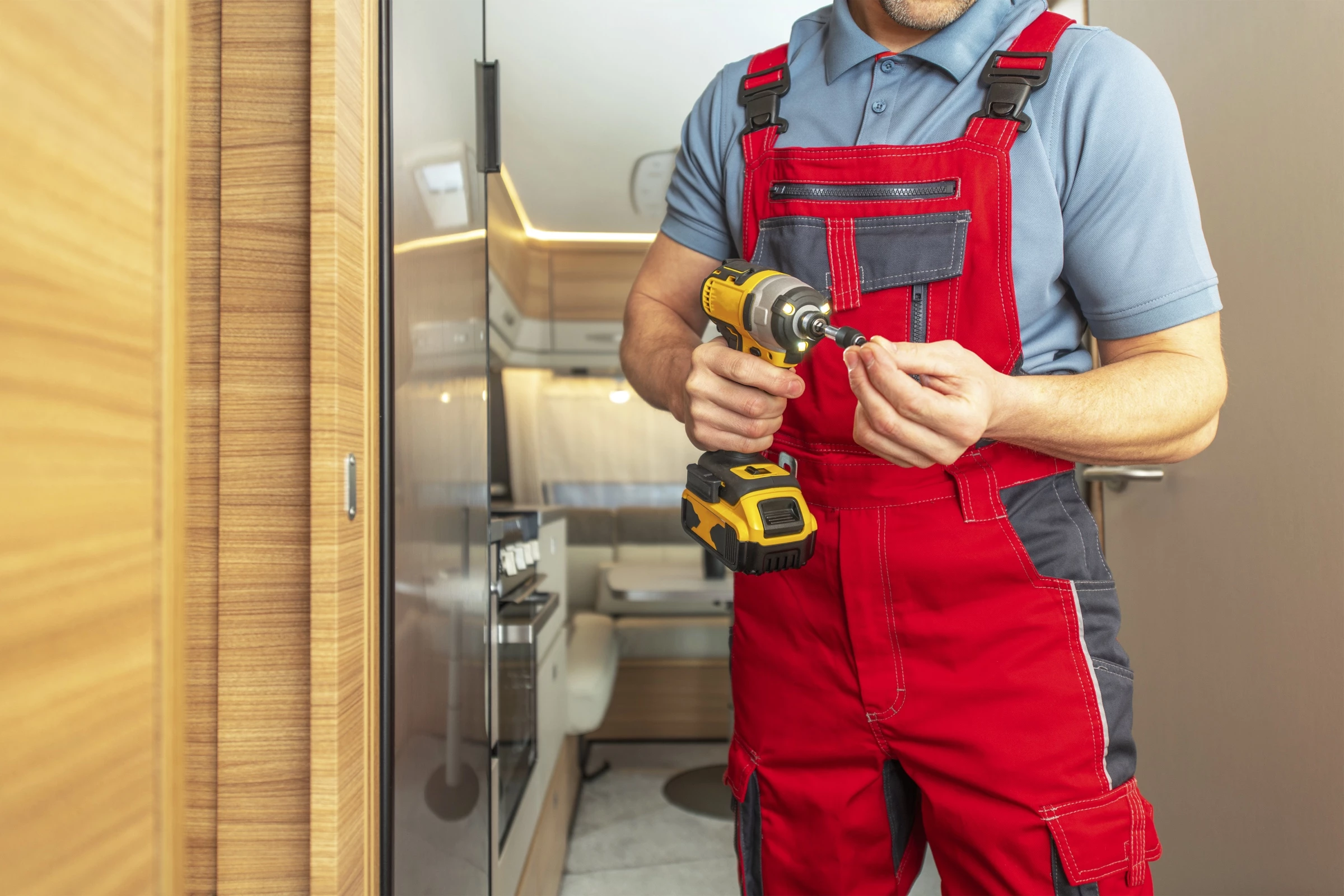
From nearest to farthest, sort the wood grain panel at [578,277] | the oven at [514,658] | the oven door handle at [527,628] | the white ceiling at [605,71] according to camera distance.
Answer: the oven at [514,658] → the oven door handle at [527,628] → the white ceiling at [605,71] → the wood grain panel at [578,277]

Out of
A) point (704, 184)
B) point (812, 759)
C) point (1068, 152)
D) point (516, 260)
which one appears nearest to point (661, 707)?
point (516, 260)

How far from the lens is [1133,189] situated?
870 mm

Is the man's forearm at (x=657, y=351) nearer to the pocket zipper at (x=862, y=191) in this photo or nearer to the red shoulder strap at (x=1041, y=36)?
the pocket zipper at (x=862, y=191)

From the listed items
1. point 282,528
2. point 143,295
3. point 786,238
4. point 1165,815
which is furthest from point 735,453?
point 1165,815

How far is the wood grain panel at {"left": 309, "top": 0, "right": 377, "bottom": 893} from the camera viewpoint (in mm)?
735

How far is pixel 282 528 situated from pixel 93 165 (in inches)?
12.3

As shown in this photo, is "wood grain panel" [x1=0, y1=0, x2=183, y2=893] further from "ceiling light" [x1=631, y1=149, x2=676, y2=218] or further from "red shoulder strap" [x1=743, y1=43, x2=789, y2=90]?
"ceiling light" [x1=631, y1=149, x2=676, y2=218]

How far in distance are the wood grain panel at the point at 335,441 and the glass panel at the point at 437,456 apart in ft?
0.29

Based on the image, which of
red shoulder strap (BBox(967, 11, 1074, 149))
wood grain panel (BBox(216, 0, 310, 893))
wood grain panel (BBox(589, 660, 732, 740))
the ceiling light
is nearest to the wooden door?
red shoulder strap (BBox(967, 11, 1074, 149))

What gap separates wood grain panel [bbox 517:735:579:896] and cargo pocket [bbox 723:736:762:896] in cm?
91

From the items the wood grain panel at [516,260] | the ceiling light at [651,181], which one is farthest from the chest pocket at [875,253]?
the ceiling light at [651,181]

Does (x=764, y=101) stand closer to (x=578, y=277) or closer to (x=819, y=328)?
(x=819, y=328)

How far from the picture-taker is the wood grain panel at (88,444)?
52 cm

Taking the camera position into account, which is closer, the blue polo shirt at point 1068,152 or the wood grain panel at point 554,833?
the blue polo shirt at point 1068,152
